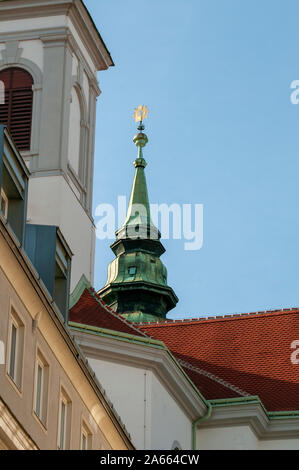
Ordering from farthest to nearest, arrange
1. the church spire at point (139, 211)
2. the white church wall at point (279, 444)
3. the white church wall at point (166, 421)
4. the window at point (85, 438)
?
the church spire at point (139, 211)
the white church wall at point (279, 444)
the white church wall at point (166, 421)
the window at point (85, 438)

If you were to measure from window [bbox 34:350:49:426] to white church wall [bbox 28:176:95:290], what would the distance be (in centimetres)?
1451

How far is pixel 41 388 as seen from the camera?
17.5m

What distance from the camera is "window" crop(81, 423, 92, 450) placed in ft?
63.6

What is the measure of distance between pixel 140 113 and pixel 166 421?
72.1 ft

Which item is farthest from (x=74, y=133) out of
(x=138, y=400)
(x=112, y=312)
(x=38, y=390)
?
(x=38, y=390)

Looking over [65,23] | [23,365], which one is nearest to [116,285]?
[65,23]

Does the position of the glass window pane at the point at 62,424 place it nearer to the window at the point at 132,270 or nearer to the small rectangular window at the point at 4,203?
the small rectangular window at the point at 4,203

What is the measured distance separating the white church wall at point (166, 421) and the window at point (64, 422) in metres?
9.53

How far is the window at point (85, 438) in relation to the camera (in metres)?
19.4

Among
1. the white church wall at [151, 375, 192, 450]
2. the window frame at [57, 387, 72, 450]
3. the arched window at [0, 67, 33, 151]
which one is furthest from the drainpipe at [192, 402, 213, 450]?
the window frame at [57, 387, 72, 450]

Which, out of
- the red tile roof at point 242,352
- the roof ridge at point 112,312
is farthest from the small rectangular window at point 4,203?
the red tile roof at point 242,352

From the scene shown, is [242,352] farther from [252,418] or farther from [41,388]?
[41,388]

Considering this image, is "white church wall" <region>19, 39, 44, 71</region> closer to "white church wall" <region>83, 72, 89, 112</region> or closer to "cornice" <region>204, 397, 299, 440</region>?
"white church wall" <region>83, 72, 89, 112</region>
